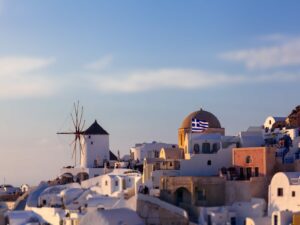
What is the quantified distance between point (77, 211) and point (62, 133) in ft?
58.0

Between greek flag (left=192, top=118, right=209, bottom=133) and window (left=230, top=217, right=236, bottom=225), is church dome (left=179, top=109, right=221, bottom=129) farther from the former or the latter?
window (left=230, top=217, right=236, bottom=225)

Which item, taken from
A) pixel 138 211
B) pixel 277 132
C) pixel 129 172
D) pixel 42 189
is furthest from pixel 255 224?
pixel 42 189

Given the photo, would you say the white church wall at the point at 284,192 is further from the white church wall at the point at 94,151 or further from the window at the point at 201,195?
the white church wall at the point at 94,151

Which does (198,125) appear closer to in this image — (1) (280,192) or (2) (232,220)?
(2) (232,220)

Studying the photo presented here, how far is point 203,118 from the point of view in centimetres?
4097

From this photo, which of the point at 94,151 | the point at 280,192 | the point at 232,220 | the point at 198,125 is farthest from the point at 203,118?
the point at 280,192

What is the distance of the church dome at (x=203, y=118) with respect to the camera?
41062 millimetres

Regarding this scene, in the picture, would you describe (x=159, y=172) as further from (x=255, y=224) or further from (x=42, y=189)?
(x=42, y=189)

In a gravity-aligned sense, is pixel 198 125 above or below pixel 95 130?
below

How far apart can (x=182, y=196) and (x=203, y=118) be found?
26.9 ft

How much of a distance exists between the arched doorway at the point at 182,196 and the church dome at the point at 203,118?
8025 mm

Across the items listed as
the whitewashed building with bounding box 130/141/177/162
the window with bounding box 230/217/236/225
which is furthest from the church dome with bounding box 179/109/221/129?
the window with bounding box 230/217/236/225

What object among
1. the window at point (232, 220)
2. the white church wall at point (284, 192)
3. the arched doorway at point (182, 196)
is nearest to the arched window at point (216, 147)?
the arched doorway at point (182, 196)

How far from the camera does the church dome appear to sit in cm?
4106
